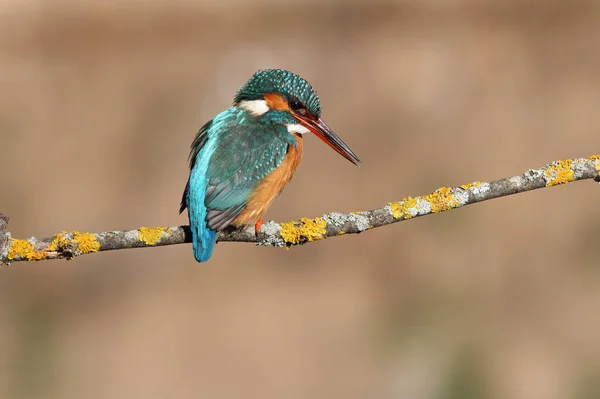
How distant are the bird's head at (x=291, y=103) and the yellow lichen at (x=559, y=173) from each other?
0.57 m

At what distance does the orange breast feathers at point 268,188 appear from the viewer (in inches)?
82.3

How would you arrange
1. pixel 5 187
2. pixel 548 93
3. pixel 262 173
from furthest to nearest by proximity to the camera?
pixel 548 93, pixel 5 187, pixel 262 173

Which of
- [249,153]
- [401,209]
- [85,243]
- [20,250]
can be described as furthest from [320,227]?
[20,250]

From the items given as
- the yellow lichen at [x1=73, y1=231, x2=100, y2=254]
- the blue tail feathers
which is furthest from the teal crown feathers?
the yellow lichen at [x1=73, y1=231, x2=100, y2=254]

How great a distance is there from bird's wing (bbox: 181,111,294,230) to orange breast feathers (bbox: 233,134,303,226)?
2cm

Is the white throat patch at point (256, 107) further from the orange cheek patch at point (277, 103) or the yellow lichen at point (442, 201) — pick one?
the yellow lichen at point (442, 201)

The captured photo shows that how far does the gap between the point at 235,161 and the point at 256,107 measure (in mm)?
261

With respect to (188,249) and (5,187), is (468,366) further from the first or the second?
(5,187)

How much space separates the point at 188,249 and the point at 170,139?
575 mm

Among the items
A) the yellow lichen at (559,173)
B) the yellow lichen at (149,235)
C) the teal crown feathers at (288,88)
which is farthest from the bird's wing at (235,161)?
the yellow lichen at (559,173)

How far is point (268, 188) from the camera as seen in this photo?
216 cm

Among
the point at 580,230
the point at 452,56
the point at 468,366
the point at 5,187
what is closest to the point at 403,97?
the point at 452,56

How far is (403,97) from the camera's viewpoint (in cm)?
430

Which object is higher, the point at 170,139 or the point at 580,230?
the point at 170,139
